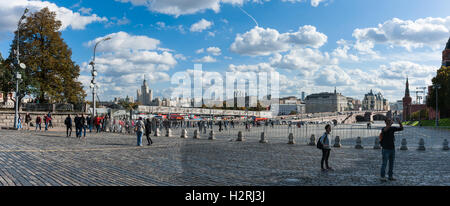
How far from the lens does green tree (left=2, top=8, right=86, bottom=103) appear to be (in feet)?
117

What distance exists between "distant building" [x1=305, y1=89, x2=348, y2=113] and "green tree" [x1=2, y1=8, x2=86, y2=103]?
166m

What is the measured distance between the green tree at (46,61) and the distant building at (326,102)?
6528 inches

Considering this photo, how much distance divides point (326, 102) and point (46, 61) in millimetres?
171223

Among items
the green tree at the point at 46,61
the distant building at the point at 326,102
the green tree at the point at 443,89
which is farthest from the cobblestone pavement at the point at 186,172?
the distant building at the point at 326,102

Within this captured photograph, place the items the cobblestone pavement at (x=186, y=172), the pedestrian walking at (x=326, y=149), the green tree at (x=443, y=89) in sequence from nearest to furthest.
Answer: the cobblestone pavement at (x=186, y=172) < the pedestrian walking at (x=326, y=149) < the green tree at (x=443, y=89)

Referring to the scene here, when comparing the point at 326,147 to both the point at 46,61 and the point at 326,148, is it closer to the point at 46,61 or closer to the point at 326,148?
the point at 326,148

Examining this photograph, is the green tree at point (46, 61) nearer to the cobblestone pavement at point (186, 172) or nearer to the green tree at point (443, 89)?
the cobblestone pavement at point (186, 172)

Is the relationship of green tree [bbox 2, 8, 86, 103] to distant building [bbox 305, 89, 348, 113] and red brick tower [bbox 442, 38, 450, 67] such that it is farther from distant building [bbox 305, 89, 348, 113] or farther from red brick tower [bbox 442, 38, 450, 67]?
distant building [bbox 305, 89, 348, 113]

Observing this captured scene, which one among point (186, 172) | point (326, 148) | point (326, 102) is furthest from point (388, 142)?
point (326, 102)

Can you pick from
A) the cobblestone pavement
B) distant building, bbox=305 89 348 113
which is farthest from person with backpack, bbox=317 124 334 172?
distant building, bbox=305 89 348 113

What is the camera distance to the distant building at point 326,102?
18738 cm

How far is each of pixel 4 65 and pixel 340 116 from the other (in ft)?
390
